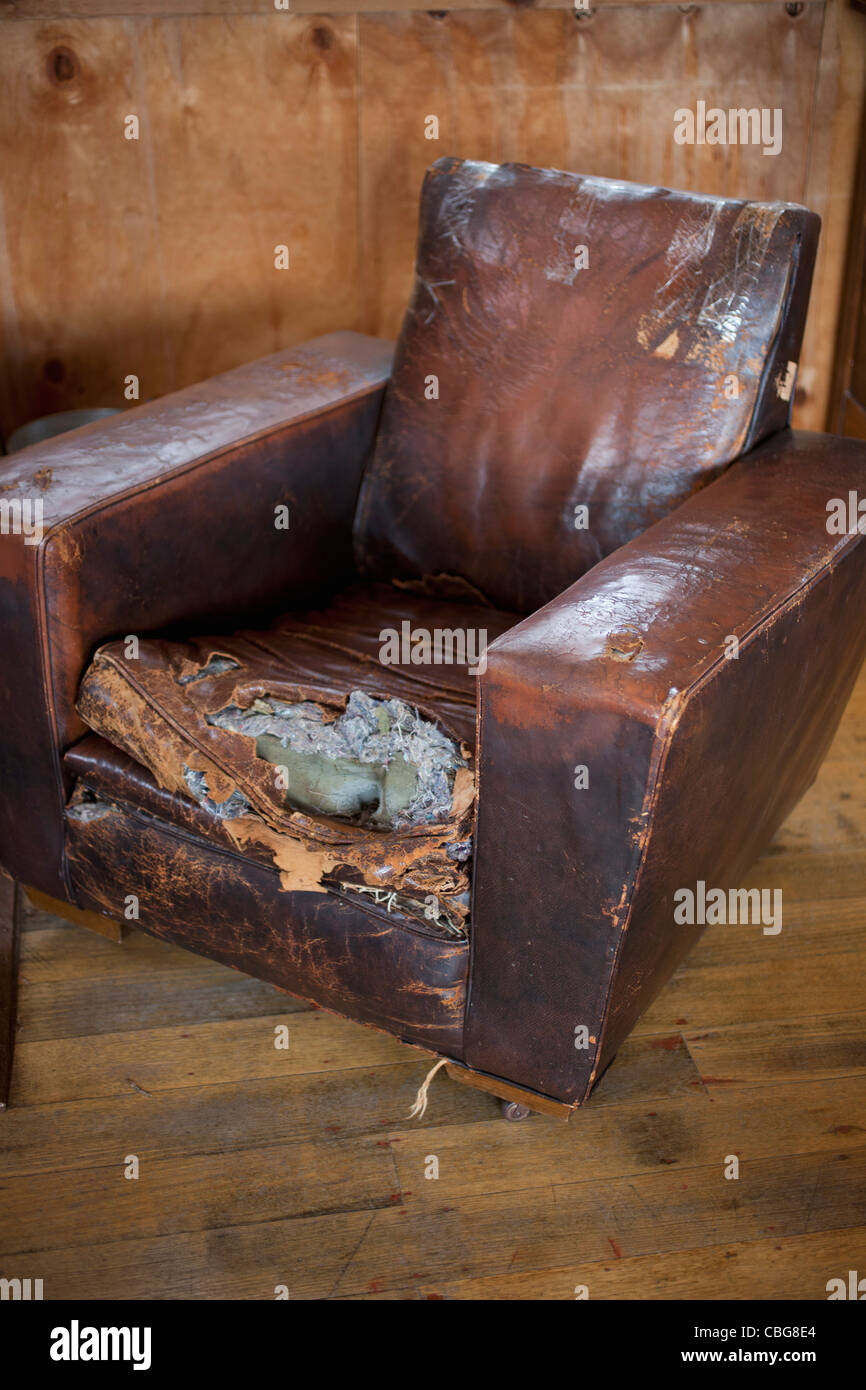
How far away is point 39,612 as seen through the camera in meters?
1.48

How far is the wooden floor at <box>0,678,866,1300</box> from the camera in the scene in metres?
1.36

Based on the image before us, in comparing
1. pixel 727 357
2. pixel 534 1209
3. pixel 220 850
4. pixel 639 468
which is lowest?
pixel 534 1209

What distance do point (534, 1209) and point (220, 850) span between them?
1.79 ft

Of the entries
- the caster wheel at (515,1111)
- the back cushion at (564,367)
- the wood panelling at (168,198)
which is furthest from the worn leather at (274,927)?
the wood panelling at (168,198)

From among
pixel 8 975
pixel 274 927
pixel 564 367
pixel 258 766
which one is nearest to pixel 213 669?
pixel 258 766

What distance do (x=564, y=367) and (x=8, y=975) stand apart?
112 centimetres

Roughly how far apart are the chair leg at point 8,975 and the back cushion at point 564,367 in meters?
0.74

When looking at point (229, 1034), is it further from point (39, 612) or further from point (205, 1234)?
point (39, 612)

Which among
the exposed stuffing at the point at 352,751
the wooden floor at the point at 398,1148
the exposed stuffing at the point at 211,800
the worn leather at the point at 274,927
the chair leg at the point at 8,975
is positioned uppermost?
the exposed stuffing at the point at 352,751

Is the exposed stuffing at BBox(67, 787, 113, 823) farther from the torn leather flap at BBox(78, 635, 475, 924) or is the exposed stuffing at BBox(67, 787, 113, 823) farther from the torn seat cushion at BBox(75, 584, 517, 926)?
the torn leather flap at BBox(78, 635, 475, 924)

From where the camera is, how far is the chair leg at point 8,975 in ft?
5.16

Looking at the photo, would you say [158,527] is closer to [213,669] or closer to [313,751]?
[213,669]

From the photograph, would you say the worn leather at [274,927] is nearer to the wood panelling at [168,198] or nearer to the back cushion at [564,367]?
the back cushion at [564,367]

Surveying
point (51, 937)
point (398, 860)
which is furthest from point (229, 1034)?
point (398, 860)
